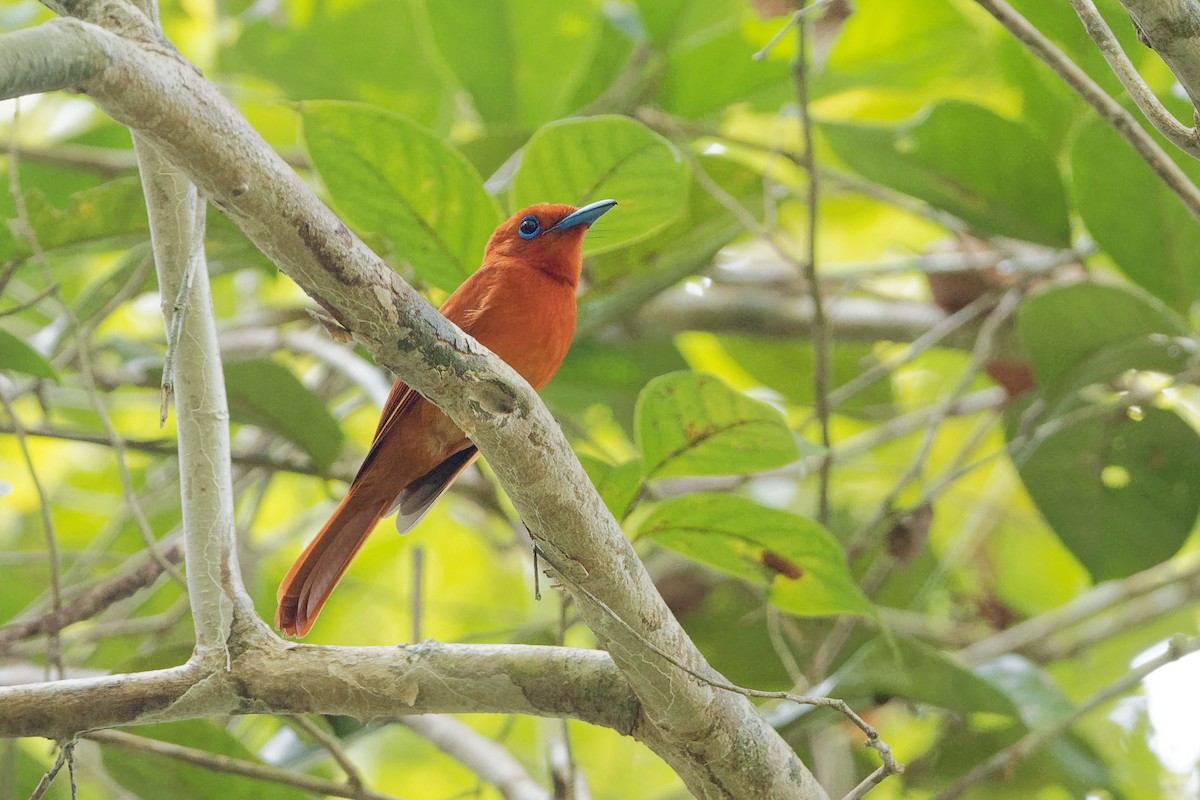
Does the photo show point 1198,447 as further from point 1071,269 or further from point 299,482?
point 299,482

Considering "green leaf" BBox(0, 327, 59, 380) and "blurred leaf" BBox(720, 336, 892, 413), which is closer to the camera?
"green leaf" BBox(0, 327, 59, 380)

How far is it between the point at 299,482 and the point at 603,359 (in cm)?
177

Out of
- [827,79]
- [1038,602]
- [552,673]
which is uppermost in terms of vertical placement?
[827,79]

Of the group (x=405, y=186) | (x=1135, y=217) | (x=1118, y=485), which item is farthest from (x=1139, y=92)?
(x=1118, y=485)

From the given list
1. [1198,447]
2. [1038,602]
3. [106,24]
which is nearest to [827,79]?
[1198,447]

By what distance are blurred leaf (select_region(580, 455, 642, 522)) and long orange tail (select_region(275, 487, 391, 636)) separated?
0.63 m

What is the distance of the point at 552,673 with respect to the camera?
5.79 feet

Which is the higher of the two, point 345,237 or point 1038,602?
point 345,237

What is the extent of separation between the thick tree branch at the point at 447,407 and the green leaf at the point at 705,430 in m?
0.45

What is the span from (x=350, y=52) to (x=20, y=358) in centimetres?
159

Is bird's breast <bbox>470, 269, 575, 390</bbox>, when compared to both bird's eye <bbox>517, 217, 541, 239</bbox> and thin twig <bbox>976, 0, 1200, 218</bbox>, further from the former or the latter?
thin twig <bbox>976, 0, 1200, 218</bbox>

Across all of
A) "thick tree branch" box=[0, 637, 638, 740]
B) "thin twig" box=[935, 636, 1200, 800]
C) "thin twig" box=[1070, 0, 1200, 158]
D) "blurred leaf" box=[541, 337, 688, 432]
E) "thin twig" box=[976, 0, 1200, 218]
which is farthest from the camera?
"blurred leaf" box=[541, 337, 688, 432]

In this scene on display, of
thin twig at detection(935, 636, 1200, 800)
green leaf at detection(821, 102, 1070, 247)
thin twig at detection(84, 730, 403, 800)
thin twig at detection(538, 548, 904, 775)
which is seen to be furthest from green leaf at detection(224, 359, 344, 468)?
thin twig at detection(935, 636, 1200, 800)

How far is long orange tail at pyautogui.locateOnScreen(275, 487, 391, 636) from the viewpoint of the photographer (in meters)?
2.39
